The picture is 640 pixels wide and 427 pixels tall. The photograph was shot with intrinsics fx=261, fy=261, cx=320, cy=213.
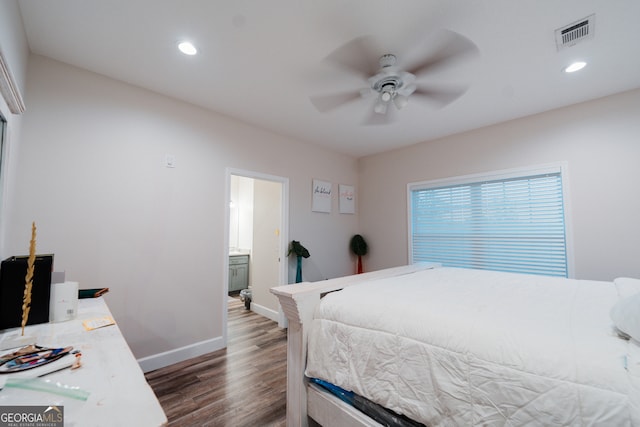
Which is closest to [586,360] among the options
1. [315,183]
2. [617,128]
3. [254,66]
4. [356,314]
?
[356,314]

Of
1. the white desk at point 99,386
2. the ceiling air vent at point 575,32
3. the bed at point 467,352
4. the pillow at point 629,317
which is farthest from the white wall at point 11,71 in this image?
the ceiling air vent at point 575,32

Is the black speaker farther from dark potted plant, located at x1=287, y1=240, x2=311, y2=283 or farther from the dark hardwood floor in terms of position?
dark potted plant, located at x1=287, y1=240, x2=311, y2=283

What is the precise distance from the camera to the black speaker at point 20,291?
Result: 48.7 inches

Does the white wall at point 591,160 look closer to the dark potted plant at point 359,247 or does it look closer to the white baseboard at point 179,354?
the dark potted plant at point 359,247

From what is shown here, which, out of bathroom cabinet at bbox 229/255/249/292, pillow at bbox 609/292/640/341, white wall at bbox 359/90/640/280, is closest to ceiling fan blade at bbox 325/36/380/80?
pillow at bbox 609/292/640/341

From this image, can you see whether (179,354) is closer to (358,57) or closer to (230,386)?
(230,386)

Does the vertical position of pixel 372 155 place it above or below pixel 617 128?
above

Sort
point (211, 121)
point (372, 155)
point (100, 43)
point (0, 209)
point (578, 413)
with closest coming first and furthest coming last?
point (578, 413), point (0, 209), point (100, 43), point (211, 121), point (372, 155)

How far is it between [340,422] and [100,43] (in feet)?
9.60

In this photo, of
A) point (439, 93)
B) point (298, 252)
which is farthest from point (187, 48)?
point (298, 252)

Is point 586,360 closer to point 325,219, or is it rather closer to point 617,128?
point 617,128

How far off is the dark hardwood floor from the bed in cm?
53

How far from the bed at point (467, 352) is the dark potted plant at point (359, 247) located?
2.60 meters

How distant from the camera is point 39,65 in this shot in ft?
6.64
